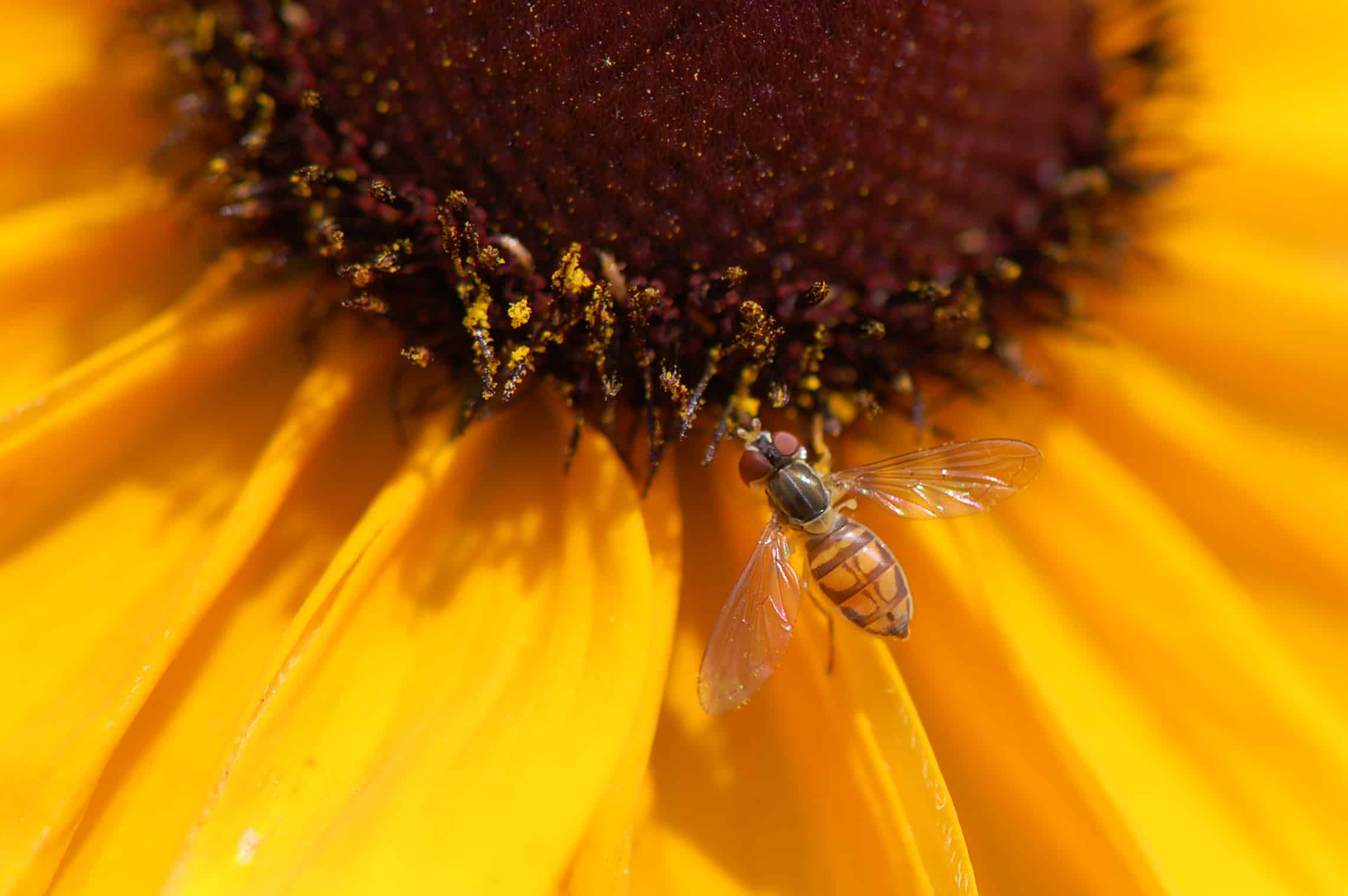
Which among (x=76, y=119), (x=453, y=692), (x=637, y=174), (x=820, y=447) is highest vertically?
(x=76, y=119)

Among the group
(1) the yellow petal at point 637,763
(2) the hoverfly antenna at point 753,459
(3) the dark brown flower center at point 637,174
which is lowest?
(1) the yellow petal at point 637,763

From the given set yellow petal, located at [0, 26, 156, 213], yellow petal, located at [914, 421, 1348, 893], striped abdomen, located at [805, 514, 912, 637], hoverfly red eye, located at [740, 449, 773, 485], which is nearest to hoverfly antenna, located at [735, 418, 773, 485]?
hoverfly red eye, located at [740, 449, 773, 485]

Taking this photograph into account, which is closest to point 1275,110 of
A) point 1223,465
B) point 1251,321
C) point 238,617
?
point 1251,321

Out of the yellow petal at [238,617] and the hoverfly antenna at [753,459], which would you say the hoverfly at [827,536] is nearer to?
the hoverfly antenna at [753,459]

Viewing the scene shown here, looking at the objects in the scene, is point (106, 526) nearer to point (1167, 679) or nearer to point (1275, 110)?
point (1167, 679)

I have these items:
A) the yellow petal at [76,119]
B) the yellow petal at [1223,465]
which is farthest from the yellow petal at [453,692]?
the yellow petal at [1223,465]

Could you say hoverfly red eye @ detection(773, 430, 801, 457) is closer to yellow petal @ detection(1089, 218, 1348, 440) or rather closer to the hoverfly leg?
the hoverfly leg
